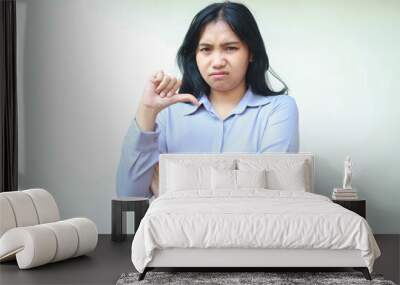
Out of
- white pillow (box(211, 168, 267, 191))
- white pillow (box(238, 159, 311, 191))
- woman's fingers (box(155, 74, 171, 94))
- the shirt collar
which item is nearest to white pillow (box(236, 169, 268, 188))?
white pillow (box(211, 168, 267, 191))

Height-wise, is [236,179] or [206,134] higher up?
[206,134]

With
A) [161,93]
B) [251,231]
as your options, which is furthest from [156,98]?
[251,231]

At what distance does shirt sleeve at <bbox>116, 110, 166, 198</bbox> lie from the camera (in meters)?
7.38

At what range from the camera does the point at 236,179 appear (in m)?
6.58

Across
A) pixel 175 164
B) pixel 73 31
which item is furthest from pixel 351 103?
pixel 73 31

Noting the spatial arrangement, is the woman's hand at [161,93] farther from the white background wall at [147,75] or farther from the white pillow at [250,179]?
the white pillow at [250,179]

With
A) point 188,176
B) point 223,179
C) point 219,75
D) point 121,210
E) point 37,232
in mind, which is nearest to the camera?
point 37,232

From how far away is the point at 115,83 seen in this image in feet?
24.7

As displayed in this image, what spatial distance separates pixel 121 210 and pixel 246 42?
7.16 feet

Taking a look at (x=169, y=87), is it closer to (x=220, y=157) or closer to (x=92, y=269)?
(x=220, y=157)

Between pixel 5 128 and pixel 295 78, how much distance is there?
3.11 metres

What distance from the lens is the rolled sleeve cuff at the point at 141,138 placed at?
7355 mm

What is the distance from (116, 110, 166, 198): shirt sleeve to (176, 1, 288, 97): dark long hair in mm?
499

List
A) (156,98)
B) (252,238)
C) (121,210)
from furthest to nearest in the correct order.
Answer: (156,98)
(121,210)
(252,238)
